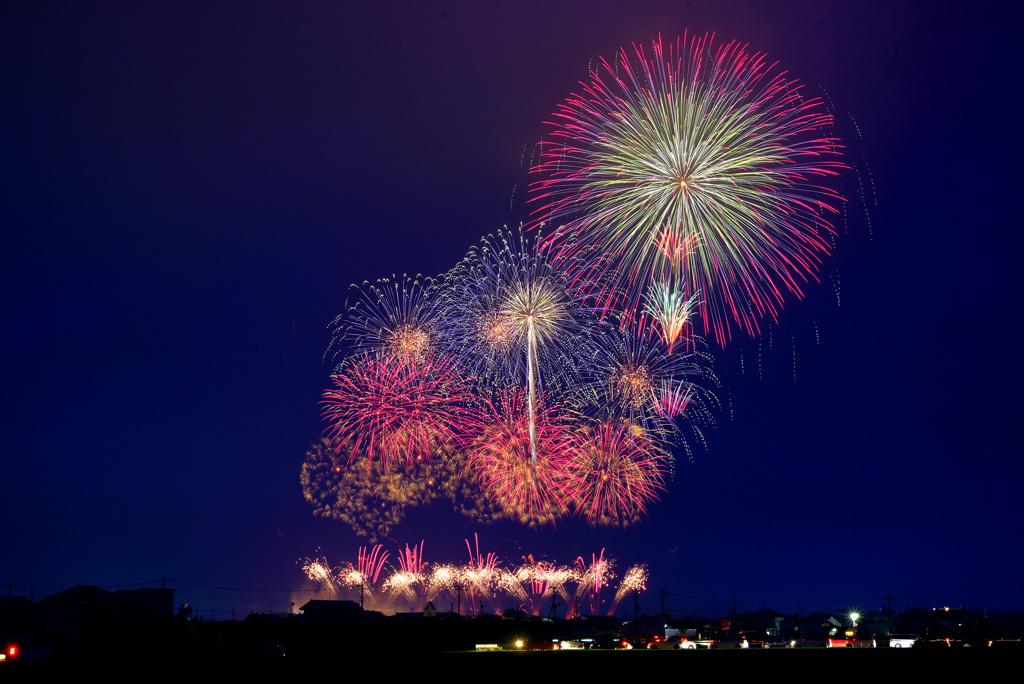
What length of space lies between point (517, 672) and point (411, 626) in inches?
1811

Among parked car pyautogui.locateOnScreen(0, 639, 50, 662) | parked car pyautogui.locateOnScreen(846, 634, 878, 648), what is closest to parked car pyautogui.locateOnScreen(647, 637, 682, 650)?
parked car pyautogui.locateOnScreen(846, 634, 878, 648)

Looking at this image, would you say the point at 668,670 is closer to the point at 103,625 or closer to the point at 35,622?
the point at 103,625

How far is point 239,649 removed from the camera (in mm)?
56000

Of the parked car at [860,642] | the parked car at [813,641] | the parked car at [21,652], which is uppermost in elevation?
the parked car at [21,652]

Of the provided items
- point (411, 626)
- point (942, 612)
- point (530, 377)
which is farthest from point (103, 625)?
point (942, 612)

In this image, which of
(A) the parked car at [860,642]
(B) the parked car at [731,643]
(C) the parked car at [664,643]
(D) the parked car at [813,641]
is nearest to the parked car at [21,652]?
(C) the parked car at [664,643]

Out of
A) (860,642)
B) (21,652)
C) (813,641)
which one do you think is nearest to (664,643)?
(813,641)

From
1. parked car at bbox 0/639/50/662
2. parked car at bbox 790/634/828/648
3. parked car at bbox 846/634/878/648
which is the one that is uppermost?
parked car at bbox 0/639/50/662

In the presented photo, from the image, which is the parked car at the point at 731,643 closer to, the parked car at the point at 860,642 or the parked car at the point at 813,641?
the parked car at the point at 813,641

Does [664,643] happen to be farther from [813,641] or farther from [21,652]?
[21,652]

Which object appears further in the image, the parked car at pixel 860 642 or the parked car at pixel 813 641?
the parked car at pixel 813 641

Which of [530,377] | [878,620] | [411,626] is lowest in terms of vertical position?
[878,620]

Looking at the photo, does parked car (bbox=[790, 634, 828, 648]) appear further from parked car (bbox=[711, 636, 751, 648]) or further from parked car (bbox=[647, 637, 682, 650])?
parked car (bbox=[647, 637, 682, 650])

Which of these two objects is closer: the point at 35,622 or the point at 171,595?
the point at 35,622
